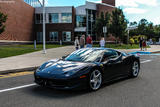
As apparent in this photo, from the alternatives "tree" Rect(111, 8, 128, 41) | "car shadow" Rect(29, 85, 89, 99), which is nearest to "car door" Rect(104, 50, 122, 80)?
"car shadow" Rect(29, 85, 89, 99)

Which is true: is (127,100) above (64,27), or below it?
below

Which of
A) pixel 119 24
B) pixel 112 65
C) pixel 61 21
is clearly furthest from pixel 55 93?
pixel 61 21

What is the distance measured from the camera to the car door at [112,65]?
5.81 metres

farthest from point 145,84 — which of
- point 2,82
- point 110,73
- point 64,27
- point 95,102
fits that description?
point 64,27

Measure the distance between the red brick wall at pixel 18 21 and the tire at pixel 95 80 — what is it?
93.5 feet

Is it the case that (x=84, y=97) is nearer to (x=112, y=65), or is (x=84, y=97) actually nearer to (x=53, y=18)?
(x=112, y=65)

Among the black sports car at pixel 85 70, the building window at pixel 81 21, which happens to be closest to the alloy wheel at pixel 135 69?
the black sports car at pixel 85 70

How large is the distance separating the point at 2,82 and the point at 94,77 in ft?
10.6

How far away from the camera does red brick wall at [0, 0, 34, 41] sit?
32.8 metres

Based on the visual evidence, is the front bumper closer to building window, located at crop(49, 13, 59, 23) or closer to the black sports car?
the black sports car

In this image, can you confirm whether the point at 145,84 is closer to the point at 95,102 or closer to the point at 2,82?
the point at 95,102

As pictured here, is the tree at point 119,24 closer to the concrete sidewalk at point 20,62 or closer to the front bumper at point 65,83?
the concrete sidewalk at point 20,62

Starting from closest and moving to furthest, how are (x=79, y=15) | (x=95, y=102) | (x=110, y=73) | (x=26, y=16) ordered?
(x=95, y=102) < (x=110, y=73) < (x=26, y=16) < (x=79, y=15)

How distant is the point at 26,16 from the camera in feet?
131
